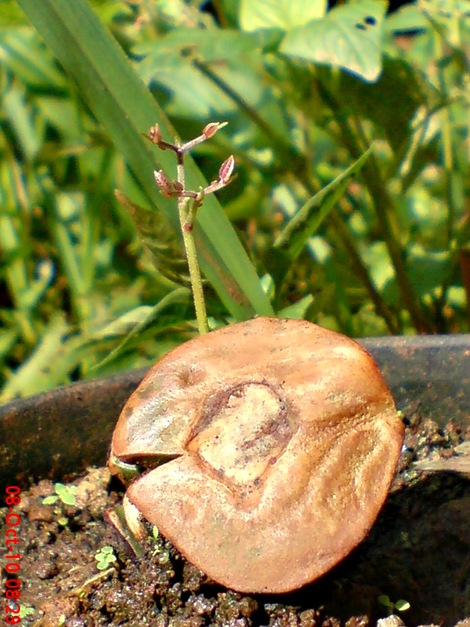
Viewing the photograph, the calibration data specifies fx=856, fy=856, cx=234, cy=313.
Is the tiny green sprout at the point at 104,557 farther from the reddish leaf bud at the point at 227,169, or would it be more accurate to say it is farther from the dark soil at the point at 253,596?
the reddish leaf bud at the point at 227,169

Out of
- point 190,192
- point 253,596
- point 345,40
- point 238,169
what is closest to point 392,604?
point 253,596

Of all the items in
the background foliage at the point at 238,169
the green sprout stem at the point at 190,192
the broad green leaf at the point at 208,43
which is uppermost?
the green sprout stem at the point at 190,192

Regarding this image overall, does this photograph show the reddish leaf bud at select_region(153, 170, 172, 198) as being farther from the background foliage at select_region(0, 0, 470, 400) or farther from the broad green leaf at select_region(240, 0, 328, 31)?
the broad green leaf at select_region(240, 0, 328, 31)

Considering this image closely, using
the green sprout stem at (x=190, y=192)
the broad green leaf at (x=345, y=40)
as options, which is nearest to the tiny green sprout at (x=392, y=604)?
the green sprout stem at (x=190, y=192)

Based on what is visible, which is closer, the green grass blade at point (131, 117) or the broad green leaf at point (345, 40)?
the green grass blade at point (131, 117)

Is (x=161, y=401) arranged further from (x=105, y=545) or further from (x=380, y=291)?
(x=380, y=291)
